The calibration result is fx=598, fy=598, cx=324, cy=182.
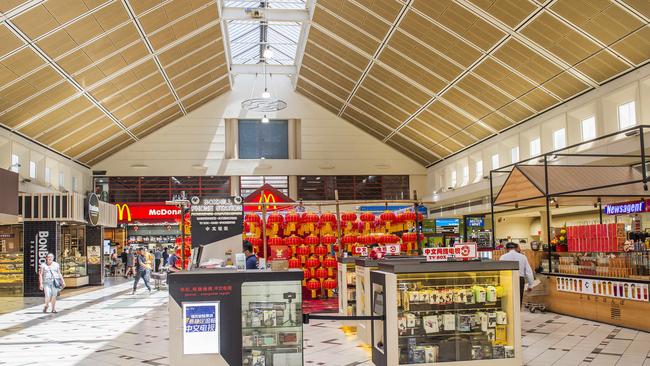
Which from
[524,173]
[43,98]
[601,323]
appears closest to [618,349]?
[601,323]

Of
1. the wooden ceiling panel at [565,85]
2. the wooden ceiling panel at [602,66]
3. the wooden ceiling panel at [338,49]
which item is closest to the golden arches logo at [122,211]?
the wooden ceiling panel at [338,49]

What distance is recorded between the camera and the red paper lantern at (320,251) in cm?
1412

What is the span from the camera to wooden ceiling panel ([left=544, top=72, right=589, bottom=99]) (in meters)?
14.2

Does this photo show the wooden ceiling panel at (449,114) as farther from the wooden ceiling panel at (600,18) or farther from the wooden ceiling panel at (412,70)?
the wooden ceiling panel at (600,18)

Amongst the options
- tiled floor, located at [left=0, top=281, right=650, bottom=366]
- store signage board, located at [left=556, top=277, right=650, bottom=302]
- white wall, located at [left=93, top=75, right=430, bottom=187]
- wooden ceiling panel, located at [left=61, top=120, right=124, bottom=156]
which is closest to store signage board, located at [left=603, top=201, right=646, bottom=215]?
store signage board, located at [left=556, top=277, right=650, bottom=302]

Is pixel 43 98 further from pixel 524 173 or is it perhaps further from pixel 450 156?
pixel 450 156

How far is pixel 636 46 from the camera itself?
38.8 ft

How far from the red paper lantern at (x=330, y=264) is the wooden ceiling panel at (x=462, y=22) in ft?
20.6

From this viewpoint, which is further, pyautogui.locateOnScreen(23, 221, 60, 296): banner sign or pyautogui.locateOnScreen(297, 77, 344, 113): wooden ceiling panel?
pyautogui.locateOnScreen(297, 77, 344, 113): wooden ceiling panel

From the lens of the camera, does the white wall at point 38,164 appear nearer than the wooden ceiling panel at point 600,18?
No

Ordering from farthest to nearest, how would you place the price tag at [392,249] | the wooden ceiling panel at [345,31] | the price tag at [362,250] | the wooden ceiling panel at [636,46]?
the wooden ceiling panel at [345,31], the price tag at [362,250], the wooden ceiling panel at [636,46], the price tag at [392,249]

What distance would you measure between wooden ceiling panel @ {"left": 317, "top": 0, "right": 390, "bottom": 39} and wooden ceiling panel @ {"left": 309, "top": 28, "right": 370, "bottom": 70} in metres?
1.84

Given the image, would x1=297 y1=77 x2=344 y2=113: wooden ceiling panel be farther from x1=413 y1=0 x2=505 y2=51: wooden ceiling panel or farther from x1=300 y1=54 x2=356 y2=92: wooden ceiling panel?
x1=413 y1=0 x2=505 y2=51: wooden ceiling panel

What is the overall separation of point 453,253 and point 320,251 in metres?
7.53
